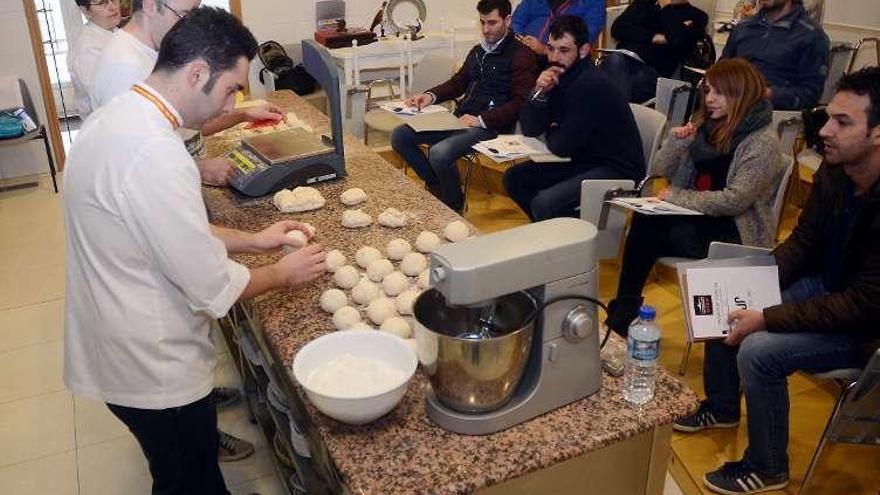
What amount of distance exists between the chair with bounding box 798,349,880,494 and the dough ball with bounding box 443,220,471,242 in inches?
42.6

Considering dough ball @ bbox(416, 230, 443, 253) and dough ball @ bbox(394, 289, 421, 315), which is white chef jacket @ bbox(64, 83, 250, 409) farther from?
dough ball @ bbox(416, 230, 443, 253)

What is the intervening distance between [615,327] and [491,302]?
1744 millimetres

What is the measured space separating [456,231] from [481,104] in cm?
228

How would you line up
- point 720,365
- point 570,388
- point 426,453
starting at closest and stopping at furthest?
1. point 426,453
2. point 570,388
3. point 720,365

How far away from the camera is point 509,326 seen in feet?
4.32

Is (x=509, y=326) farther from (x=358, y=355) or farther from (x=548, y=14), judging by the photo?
(x=548, y=14)

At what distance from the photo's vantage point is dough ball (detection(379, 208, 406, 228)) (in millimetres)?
2131

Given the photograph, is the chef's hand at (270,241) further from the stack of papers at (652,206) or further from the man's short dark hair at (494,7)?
the man's short dark hair at (494,7)

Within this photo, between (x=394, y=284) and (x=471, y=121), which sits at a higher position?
(x=394, y=284)

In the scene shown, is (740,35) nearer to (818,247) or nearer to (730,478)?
(818,247)

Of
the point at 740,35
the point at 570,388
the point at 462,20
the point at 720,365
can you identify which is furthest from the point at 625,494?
the point at 462,20

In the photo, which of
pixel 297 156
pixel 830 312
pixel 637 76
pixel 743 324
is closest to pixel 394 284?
pixel 297 156

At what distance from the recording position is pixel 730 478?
219cm

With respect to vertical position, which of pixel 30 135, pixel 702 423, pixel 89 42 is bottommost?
pixel 702 423
